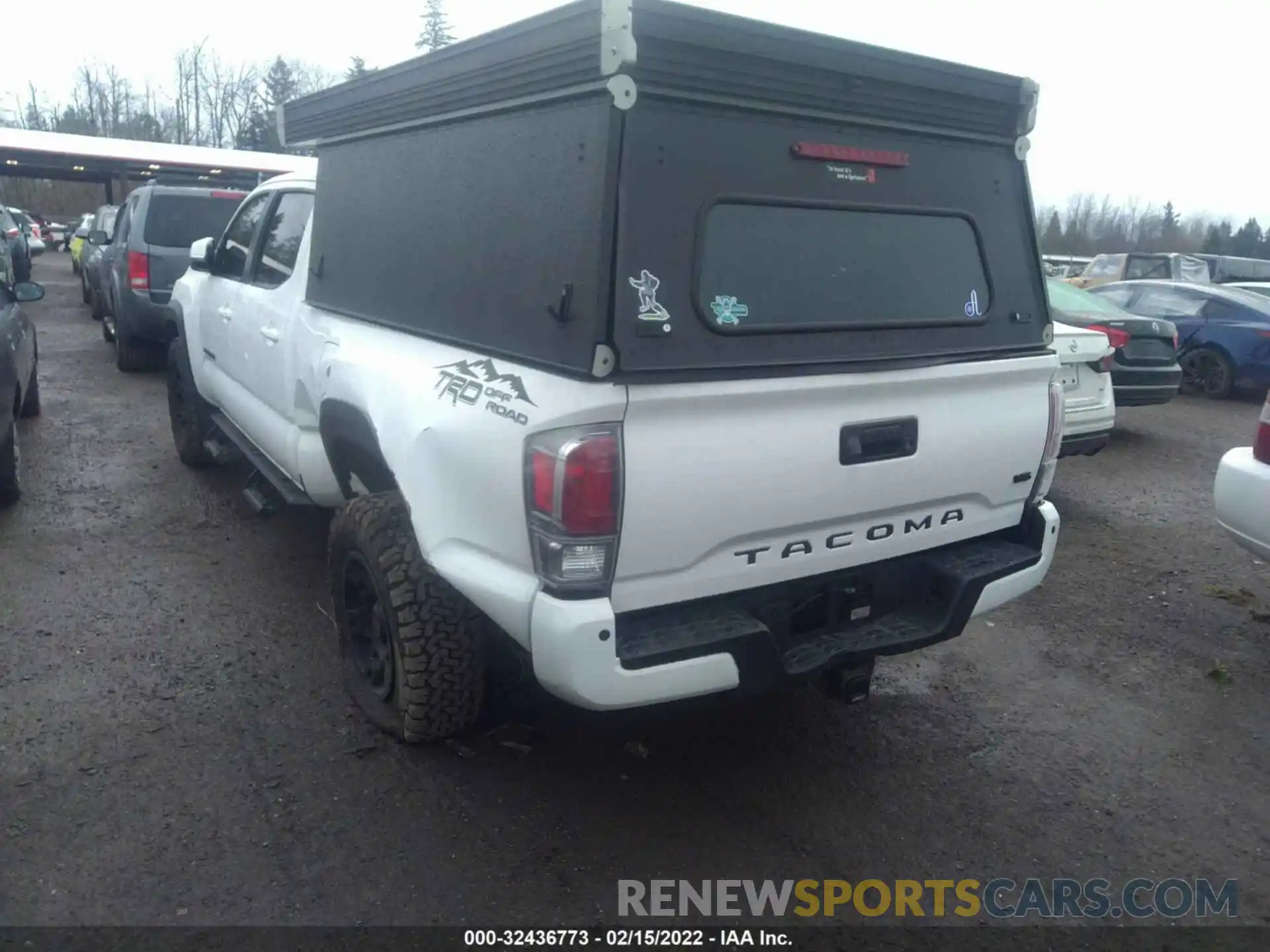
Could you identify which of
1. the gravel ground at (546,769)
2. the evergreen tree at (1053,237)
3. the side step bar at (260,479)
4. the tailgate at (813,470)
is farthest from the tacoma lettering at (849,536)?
the evergreen tree at (1053,237)

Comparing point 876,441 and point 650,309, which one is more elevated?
point 650,309

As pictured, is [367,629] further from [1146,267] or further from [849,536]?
[1146,267]

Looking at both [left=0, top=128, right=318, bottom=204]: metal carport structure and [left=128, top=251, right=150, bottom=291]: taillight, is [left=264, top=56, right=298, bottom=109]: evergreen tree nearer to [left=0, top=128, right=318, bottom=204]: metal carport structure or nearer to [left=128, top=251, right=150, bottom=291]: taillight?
[left=0, top=128, right=318, bottom=204]: metal carport structure

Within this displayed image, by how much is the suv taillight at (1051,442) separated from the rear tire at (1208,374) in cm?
1068

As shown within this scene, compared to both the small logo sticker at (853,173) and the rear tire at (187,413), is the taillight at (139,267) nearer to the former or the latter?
the rear tire at (187,413)

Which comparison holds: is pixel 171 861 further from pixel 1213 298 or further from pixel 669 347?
pixel 1213 298

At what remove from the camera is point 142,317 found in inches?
408

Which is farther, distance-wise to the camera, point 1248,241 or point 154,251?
point 1248,241

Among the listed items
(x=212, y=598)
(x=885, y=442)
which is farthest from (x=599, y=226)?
(x=212, y=598)

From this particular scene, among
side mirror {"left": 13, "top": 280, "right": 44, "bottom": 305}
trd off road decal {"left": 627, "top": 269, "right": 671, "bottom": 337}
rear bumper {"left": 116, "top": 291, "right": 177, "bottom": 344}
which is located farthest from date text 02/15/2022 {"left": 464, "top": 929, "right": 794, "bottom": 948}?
rear bumper {"left": 116, "top": 291, "right": 177, "bottom": 344}

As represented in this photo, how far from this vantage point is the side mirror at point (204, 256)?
5.82 meters

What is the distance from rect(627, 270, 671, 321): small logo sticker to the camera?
8.90ft

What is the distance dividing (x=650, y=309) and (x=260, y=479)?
3.73m

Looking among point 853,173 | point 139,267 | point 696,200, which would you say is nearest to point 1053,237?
point 139,267
